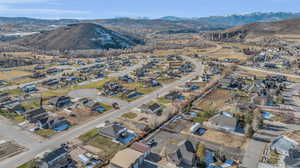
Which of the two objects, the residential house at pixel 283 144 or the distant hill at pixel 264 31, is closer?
the residential house at pixel 283 144

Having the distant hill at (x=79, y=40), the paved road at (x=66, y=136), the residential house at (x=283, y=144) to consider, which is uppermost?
the distant hill at (x=79, y=40)

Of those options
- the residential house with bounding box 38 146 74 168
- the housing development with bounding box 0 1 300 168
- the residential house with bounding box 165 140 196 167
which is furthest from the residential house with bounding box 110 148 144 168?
the residential house with bounding box 38 146 74 168

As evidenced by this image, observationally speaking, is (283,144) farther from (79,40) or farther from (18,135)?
(79,40)

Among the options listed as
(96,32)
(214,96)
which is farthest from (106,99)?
(96,32)

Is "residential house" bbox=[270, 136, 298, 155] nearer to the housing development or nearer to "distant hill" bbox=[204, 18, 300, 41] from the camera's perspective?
the housing development

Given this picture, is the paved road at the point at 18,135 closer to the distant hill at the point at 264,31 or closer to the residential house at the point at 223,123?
the residential house at the point at 223,123

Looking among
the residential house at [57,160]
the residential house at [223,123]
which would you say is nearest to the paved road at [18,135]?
the residential house at [57,160]
